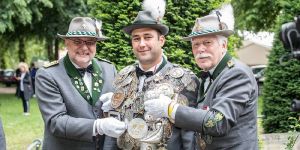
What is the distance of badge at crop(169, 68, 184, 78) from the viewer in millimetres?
3515

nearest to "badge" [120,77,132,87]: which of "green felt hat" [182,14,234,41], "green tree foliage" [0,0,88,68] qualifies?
"green felt hat" [182,14,234,41]

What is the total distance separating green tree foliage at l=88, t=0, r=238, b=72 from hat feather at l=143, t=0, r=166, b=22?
135 cm

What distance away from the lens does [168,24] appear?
5191mm

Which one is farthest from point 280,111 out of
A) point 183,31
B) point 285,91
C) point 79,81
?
point 79,81

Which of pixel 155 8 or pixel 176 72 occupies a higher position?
pixel 155 8

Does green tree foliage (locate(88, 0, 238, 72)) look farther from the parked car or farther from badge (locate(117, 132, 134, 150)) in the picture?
the parked car

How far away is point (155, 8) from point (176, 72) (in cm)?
52

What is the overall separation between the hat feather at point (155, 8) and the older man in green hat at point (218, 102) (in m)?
0.43

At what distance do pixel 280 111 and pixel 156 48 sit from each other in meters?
7.09

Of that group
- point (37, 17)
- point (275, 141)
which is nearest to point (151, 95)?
point (275, 141)

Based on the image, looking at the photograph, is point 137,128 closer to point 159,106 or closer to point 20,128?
point 159,106

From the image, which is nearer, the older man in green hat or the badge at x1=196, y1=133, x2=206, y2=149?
the older man in green hat

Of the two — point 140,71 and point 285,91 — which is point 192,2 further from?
point 285,91

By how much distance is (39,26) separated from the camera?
22.1 m
